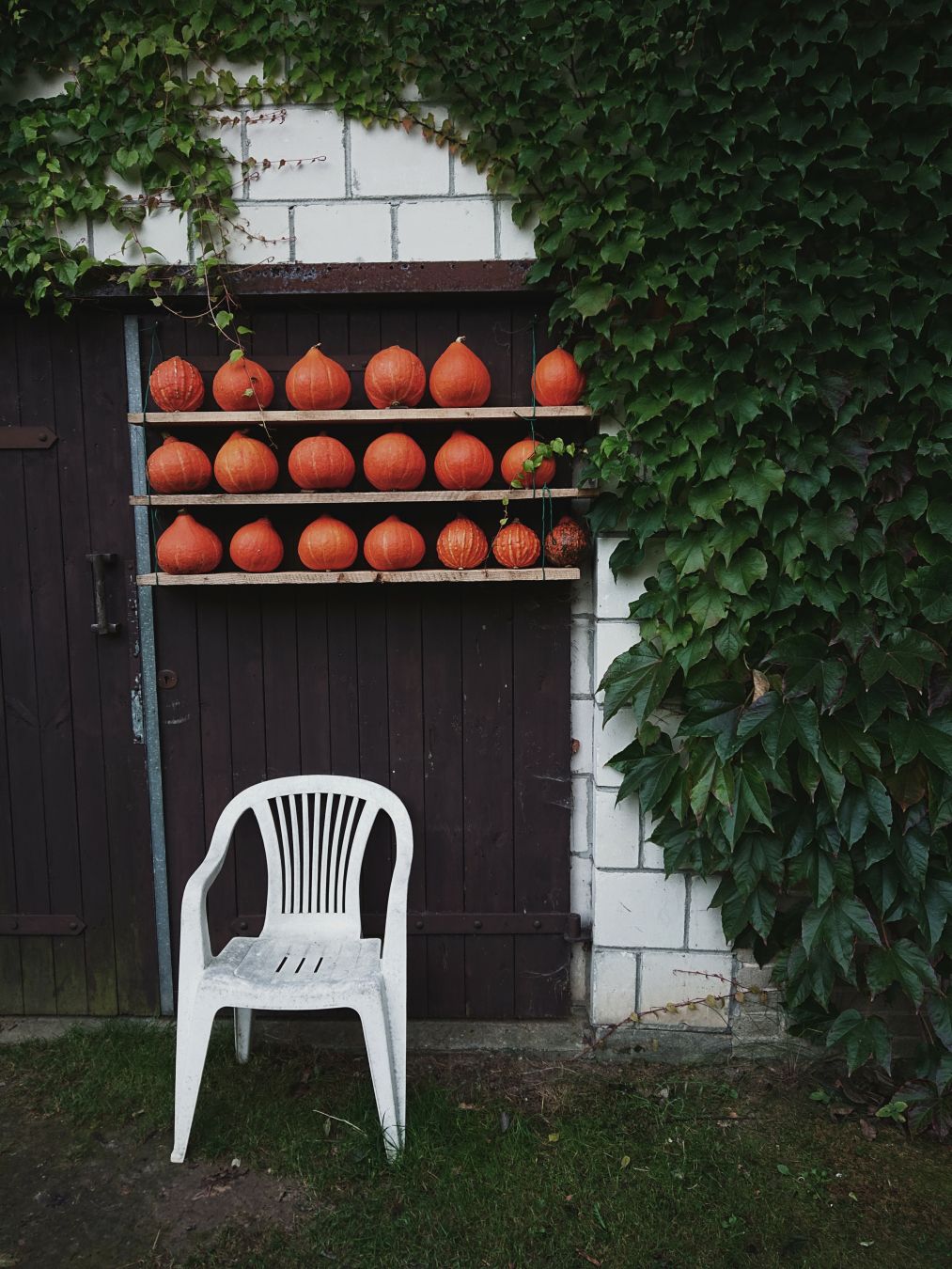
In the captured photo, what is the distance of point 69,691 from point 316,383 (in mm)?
1347

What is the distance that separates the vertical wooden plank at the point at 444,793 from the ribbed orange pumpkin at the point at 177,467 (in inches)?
31.6

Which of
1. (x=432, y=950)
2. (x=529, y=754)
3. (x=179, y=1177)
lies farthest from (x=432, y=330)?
(x=179, y=1177)

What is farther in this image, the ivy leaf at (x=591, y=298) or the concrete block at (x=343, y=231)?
the concrete block at (x=343, y=231)

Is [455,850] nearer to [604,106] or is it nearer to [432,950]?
[432,950]

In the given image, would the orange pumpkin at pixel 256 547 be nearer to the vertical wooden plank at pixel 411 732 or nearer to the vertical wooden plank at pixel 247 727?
the vertical wooden plank at pixel 247 727

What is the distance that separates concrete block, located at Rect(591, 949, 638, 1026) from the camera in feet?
7.87

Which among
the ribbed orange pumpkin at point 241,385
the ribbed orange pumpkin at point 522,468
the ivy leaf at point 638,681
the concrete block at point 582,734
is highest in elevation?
the ribbed orange pumpkin at point 241,385

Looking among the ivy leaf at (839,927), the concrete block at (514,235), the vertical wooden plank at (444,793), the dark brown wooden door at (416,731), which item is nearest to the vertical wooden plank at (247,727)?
the dark brown wooden door at (416,731)

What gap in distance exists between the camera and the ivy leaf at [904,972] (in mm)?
2012

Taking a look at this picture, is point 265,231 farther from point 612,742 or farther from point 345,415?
point 612,742

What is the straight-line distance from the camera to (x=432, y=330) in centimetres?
237

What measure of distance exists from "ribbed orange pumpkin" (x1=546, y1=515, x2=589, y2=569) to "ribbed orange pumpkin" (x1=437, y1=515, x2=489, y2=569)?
0.68ft

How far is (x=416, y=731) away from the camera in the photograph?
2.48 metres

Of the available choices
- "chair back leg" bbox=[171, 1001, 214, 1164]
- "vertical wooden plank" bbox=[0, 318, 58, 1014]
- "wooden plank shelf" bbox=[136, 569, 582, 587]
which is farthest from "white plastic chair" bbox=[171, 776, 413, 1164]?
"vertical wooden plank" bbox=[0, 318, 58, 1014]
